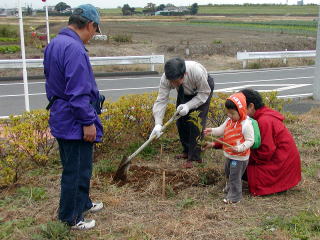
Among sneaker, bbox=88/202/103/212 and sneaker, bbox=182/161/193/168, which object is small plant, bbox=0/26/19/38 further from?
sneaker, bbox=88/202/103/212

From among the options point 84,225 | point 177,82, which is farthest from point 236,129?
point 84,225

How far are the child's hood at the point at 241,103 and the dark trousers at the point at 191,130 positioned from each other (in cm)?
102

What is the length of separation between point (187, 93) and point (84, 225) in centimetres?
206

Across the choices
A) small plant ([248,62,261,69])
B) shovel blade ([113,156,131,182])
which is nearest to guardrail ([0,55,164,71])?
small plant ([248,62,261,69])

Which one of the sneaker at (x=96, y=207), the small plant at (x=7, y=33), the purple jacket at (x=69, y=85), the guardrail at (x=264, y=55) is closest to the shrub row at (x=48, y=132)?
the sneaker at (x=96, y=207)

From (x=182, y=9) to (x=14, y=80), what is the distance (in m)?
57.1

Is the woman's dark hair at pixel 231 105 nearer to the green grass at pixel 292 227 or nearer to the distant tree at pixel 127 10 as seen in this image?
the green grass at pixel 292 227

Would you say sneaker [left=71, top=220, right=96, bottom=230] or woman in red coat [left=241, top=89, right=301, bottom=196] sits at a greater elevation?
woman in red coat [left=241, top=89, right=301, bottom=196]

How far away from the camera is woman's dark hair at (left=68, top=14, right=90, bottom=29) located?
10.4 feet

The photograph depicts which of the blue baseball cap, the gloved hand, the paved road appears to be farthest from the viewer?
the paved road

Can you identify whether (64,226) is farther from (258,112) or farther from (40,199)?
(258,112)

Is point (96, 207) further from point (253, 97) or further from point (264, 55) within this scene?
point (264, 55)

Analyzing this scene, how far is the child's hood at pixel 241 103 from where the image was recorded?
12.7 ft

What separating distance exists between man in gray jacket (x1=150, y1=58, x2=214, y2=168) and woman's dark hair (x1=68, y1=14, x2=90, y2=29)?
4.27 feet
